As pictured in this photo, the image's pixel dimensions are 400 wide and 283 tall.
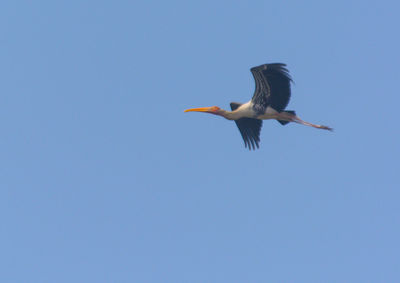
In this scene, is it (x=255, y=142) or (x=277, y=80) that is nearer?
(x=277, y=80)

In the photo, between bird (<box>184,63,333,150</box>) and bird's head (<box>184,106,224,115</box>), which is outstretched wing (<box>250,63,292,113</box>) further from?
bird's head (<box>184,106,224,115</box>)


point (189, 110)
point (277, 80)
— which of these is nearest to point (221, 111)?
point (189, 110)

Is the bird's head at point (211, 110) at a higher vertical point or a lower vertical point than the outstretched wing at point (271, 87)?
higher

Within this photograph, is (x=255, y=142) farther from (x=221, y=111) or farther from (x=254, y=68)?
(x=254, y=68)

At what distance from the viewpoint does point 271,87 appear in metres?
33.2

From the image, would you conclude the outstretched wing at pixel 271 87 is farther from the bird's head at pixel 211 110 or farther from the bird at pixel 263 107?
the bird's head at pixel 211 110

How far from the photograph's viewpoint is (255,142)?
36.1 metres

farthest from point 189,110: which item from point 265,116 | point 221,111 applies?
point 265,116

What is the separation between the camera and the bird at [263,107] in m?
32.6

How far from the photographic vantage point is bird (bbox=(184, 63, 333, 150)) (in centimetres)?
3256

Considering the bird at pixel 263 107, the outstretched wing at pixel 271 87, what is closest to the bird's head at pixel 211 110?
the bird at pixel 263 107

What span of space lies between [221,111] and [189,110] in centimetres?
146

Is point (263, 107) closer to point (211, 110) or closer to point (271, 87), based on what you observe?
point (271, 87)

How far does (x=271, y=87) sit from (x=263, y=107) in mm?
1202
